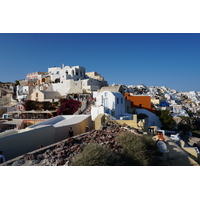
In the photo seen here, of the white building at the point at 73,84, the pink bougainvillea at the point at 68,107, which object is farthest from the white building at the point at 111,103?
the white building at the point at 73,84

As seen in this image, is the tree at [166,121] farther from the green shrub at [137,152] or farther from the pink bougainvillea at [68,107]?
the green shrub at [137,152]

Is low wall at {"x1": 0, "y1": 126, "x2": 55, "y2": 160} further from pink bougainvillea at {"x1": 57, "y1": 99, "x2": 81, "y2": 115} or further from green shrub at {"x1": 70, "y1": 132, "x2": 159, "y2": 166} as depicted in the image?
pink bougainvillea at {"x1": 57, "y1": 99, "x2": 81, "y2": 115}

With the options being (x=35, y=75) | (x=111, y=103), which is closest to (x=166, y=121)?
(x=111, y=103)

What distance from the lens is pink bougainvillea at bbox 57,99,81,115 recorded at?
86.6 feet

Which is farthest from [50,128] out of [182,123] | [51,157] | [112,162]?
[182,123]

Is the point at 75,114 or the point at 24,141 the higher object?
the point at 24,141

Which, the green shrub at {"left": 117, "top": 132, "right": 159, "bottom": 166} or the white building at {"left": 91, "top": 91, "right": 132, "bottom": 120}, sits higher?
the white building at {"left": 91, "top": 91, "right": 132, "bottom": 120}

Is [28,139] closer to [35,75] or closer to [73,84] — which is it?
[73,84]

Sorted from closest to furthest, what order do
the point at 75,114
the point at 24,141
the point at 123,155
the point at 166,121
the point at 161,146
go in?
the point at 123,155, the point at 24,141, the point at 161,146, the point at 75,114, the point at 166,121

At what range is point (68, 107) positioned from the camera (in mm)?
27453

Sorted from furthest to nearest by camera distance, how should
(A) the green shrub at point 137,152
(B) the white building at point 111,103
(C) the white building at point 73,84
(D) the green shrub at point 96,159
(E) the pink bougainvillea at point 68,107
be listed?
(C) the white building at point 73,84
(E) the pink bougainvillea at point 68,107
(B) the white building at point 111,103
(A) the green shrub at point 137,152
(D) the green shrub at point 96,159

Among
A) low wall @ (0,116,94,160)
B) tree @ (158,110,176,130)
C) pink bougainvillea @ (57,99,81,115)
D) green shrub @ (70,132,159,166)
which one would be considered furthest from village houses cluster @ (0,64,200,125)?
green shrub @ (70,132,159,166)

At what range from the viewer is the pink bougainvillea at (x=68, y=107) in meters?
26.4

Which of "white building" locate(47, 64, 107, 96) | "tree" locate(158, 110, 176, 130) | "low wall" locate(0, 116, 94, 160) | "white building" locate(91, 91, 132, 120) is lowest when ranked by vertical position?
"tree" locate(158, 110, 176, 130)
